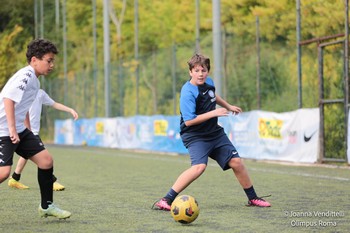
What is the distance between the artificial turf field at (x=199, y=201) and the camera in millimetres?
7496

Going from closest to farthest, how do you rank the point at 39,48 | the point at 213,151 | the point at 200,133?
the point at 39,48 < the point at 200,133 < the point at 213,151

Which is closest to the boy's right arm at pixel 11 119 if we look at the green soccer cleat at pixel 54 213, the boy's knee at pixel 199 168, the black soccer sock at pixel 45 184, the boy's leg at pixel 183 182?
the black soccer sock at pixel 45 184

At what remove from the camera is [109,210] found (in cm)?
891

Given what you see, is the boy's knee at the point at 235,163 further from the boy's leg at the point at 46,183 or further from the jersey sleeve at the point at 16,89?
the jersey sleeve at the point at 16,89

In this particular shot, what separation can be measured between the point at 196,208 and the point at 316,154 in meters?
10.4

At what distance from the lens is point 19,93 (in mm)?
7551

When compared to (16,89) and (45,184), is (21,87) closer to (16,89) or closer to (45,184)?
(16,89)

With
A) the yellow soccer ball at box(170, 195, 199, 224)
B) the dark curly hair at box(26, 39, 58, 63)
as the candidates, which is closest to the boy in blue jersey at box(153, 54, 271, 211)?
the yellow soccer ball at box(170, 195, 199, 224)

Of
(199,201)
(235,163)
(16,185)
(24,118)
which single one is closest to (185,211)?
(235,163)

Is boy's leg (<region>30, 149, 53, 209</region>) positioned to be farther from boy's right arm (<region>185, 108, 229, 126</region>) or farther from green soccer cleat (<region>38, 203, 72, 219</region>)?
boy's right arm (<region>185, 108, 229, 126</region>)

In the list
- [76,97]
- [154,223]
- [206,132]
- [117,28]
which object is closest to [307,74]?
[206,132]

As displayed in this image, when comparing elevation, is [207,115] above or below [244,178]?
above

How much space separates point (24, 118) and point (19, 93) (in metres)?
0.37

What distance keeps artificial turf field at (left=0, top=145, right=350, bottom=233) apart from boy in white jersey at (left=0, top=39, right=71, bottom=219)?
17.7 inches
